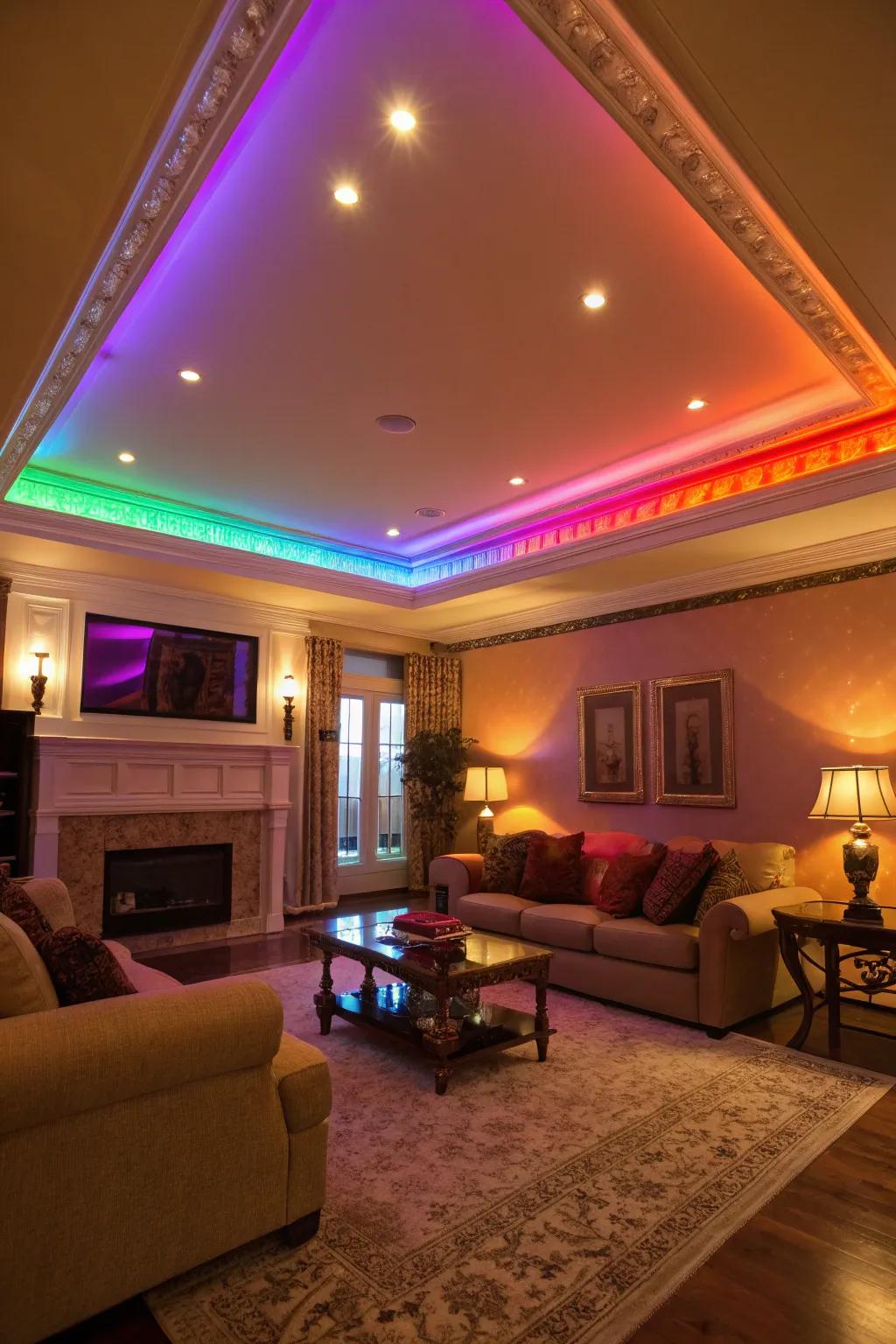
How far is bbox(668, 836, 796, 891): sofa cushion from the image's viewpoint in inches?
179

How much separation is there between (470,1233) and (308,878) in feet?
16.4

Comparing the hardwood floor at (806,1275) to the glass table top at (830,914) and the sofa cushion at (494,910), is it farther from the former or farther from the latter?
the sofa cushion at (494,910)

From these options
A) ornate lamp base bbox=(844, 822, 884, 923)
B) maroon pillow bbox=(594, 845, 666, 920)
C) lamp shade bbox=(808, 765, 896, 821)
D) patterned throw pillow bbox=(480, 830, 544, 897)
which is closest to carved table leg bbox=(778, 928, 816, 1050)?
ornate lamp base bbox=(844, 822, 884, 923)

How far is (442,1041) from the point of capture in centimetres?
320

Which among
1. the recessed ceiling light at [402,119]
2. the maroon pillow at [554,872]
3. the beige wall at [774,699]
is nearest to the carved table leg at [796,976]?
the beige wall at [774,699]

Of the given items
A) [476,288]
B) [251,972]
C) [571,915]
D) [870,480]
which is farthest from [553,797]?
[476,288]

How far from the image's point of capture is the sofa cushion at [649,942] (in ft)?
13.2

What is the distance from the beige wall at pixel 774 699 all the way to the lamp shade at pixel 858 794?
651 millimetres

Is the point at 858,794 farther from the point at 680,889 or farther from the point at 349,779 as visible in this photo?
the point at 349,779

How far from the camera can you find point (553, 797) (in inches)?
274

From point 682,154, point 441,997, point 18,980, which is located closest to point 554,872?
point 441,997

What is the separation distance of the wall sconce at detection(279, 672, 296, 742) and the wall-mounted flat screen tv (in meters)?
0.27

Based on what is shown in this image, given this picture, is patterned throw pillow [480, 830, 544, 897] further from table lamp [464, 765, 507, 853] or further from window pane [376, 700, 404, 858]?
window pane [376, 700, 404, 858]

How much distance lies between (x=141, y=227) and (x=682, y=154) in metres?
1.82
